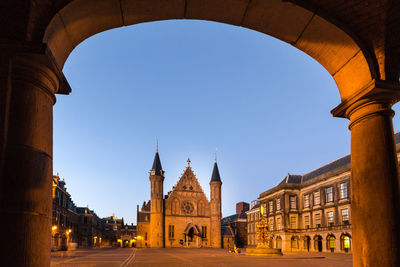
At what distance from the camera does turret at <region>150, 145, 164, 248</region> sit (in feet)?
187

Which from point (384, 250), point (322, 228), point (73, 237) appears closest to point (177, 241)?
point (73, 237)

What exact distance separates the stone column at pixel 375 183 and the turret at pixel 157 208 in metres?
54.7

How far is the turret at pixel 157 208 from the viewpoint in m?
57.0

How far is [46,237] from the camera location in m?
4.18

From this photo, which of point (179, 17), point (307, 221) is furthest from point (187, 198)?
point (179, 17)

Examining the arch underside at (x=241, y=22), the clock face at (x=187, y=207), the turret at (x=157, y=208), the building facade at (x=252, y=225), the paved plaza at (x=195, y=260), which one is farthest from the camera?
the building facade at (x=252, y=225)

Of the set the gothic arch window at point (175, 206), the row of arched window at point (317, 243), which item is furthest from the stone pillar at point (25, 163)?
the gothic arch window at point (175, 206)

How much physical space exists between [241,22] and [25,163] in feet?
12.2

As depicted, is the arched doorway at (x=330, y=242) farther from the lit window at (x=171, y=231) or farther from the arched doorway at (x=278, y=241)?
A: the lit window at (x=171, y=231)

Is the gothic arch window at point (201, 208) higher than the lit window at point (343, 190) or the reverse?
the reverse

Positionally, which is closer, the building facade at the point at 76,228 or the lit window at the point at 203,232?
the building facade at the point at 76,228

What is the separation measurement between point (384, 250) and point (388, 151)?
55.0 inches

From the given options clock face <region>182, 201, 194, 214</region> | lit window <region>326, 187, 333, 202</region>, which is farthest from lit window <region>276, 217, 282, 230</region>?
clock face <region>182, 201, 194, 214</region>

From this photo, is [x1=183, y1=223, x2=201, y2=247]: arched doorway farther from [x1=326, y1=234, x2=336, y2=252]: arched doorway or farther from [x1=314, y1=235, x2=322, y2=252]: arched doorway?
[x1=326, y1=234, x2=336, y2=252]: arched doorway
